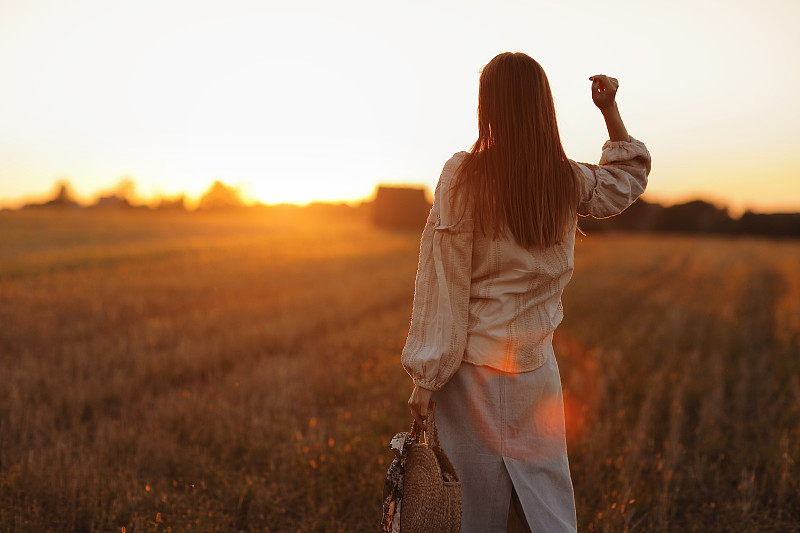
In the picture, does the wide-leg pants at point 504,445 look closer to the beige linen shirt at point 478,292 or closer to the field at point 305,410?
the beige linen shirt at point 478,292

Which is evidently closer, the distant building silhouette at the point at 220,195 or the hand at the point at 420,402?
the hand at the point at 420,402

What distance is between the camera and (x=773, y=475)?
3604 mm

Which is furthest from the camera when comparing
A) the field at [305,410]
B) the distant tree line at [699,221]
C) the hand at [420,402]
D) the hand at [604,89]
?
the distant tree line at [699,221]

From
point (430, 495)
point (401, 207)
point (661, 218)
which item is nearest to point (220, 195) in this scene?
point (401, 207)

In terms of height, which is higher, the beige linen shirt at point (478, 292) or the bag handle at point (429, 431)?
the beige linen shirt at point (478, 292)

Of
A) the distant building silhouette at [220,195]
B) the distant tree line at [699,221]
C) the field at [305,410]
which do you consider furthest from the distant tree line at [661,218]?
the distant building silhouette at [220,195]

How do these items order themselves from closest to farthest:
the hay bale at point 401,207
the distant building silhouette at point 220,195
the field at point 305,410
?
the field at point 305,410 < the hay bale at point 401,207 < the distant building silhouette at point 220,195

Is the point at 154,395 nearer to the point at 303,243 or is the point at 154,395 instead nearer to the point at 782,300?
the point at 782,300

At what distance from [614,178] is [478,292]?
69 cm

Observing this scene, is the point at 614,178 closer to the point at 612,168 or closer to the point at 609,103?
the point at 612,168

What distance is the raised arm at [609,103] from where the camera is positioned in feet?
6.48

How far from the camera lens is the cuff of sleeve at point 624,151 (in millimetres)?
2000

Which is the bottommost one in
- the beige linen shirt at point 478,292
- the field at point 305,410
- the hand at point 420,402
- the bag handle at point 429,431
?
the field at point 305,410

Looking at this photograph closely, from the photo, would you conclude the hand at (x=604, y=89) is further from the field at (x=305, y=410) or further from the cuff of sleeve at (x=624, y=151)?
the field at (x=305, y=410)
